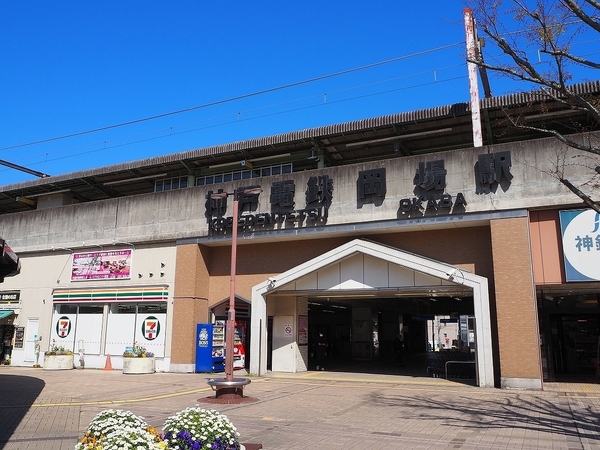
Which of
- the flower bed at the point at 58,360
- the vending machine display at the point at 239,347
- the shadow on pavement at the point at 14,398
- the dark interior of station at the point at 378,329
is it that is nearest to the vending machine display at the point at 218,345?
the vending machine display at the point at 239,347

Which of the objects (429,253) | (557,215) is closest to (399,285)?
(429,253)

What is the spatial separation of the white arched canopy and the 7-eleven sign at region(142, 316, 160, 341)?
514 cm

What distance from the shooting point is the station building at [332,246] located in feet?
55.4

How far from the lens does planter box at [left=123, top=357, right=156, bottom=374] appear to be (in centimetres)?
2164

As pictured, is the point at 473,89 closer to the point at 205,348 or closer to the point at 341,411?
the point at 341,411

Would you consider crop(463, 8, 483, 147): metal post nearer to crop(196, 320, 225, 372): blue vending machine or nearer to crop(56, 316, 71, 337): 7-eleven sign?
crop(196, 320, 225, 372): blue vending machine

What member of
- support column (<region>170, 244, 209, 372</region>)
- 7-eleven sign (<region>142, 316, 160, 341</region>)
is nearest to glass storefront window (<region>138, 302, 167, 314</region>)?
7-eleven sign (<region>142, 316, 160, 341</region>)

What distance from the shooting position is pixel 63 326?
26.2 meters

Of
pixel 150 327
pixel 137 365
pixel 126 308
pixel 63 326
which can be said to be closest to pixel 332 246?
pixel 150 327

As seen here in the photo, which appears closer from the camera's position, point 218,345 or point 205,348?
point 205,348

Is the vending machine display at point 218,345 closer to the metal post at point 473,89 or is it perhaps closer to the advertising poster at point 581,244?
the metal post at point 473,89

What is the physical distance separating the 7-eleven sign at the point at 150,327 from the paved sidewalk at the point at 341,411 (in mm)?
3868

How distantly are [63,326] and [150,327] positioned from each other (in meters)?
5.94

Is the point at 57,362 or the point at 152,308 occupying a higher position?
the point at 152,308
